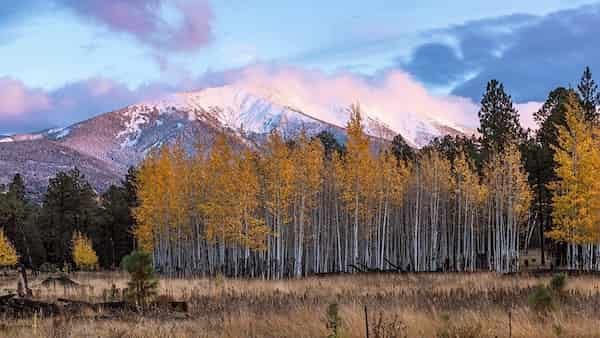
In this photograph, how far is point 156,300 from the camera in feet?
47.5

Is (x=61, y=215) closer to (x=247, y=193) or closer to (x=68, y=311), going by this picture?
(x=247, y=193)

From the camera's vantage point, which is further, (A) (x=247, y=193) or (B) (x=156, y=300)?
(A) (x=247, y=193)

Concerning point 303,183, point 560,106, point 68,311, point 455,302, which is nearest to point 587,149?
point 560,106

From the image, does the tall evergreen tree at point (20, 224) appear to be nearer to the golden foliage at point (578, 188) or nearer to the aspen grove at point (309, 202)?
the aspen grove at point (309, 202)

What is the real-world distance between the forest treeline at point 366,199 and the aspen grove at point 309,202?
0.13 meters

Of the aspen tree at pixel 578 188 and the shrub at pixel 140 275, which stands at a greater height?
the aspen tree at pixel 578 188

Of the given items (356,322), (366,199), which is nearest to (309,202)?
(366,199)

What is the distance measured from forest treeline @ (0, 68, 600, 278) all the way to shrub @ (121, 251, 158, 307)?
59.3 ft

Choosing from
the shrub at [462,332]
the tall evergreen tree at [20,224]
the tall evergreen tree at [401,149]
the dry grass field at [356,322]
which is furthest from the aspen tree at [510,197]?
the tall evergreen tree at [20,224]

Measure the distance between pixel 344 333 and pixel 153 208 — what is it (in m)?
34.3

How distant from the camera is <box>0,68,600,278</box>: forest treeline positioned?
108ft

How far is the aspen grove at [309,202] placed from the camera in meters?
35.0

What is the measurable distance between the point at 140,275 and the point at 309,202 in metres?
24.3

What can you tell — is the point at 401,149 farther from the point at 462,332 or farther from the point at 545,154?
the point at 462,332
